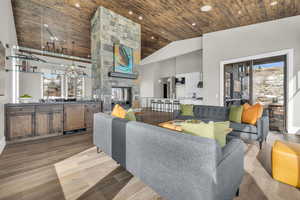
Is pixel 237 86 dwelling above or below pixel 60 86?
below

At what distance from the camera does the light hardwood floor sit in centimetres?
145

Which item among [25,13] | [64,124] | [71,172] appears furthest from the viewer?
[25,13]

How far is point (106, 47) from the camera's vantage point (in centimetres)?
415

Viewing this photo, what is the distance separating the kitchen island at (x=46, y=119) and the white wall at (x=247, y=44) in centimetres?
442

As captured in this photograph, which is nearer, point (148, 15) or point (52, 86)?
point (148, 15)

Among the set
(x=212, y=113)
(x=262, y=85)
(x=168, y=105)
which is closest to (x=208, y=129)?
(x=212, y=113)

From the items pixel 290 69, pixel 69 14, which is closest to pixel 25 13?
pixel 69 14

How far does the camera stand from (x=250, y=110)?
115 inches

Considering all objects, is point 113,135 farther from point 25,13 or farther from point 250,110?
point 25,13

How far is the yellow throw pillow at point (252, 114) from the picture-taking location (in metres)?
2.80

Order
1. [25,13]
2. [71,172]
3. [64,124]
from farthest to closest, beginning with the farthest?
[25,13] → [64,124] → [71,172]

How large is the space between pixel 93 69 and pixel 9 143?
9.11 feet

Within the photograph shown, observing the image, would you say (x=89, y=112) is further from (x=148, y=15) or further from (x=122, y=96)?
(x=148, y=15)

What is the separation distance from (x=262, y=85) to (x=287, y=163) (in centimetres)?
371
